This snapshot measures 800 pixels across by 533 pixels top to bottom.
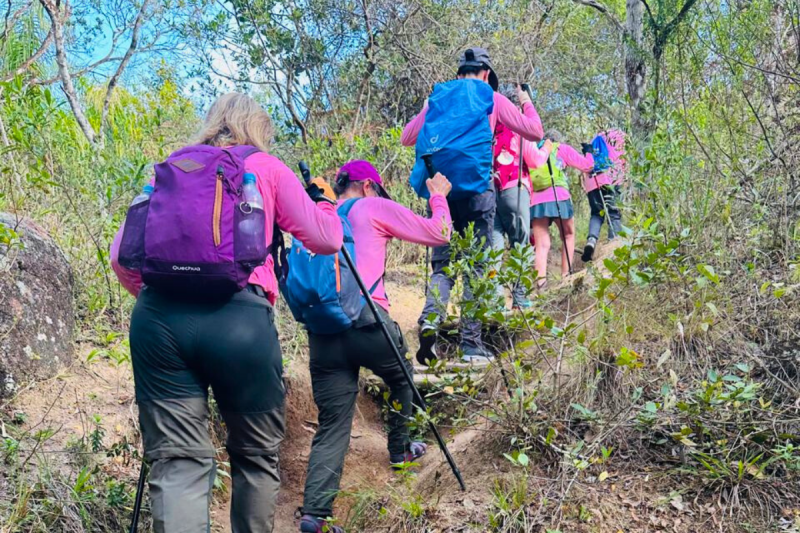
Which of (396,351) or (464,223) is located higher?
(464,223)

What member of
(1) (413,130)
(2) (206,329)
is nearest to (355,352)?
(2) (206,329)

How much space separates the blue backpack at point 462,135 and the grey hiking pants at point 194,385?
97.9 inches

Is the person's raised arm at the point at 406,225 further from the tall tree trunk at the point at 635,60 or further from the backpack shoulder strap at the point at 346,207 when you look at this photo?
the tall tree trunk at the point at 635,60

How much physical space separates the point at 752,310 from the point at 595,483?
55.5 inches

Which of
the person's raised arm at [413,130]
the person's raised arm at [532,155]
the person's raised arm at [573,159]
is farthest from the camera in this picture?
the person's raised arm at [573,159]

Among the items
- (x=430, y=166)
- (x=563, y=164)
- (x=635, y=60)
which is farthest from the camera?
(x=563, y=164)

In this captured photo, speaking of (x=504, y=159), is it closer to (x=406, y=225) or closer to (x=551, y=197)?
(x=551, y=197)

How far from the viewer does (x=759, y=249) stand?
15.0 feet

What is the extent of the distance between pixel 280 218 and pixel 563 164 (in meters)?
5.47

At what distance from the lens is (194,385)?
9.89 ft

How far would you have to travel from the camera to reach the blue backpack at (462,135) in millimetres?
5195

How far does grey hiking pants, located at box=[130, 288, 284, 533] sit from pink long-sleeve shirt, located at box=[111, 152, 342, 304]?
0.57 feet

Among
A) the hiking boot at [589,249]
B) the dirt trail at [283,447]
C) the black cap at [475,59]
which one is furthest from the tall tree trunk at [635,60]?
the dirt trail at [283,447]

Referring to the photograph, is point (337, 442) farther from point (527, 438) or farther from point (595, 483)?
point (595, 483)
